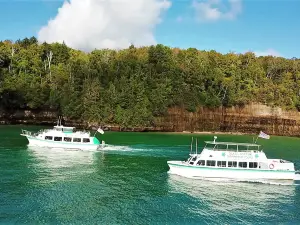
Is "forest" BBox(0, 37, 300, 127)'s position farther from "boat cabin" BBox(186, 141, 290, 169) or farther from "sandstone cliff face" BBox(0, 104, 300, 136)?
"boat cabin" BBox(186, 141, 290, 169)

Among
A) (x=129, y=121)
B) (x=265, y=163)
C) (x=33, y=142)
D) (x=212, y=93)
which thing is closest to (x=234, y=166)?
(x=265, y=163)

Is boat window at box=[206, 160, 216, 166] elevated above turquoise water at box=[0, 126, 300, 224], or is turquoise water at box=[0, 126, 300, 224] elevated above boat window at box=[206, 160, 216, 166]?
boat window at box=[206, 160, 216, 166]

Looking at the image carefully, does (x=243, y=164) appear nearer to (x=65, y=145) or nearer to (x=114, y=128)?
(x=65, y=145)

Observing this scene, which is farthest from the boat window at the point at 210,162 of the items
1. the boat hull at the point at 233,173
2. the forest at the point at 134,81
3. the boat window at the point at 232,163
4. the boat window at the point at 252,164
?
the forest at the point at 134,81

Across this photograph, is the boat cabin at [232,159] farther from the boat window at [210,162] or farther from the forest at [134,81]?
the forest at [134,81]

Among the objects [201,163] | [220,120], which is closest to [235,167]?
[201,163]

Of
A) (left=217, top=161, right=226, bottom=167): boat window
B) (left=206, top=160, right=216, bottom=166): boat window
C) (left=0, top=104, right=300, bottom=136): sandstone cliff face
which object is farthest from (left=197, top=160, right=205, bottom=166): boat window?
(left=0, top=104, right=300, bottom=136): sandstone cliff face

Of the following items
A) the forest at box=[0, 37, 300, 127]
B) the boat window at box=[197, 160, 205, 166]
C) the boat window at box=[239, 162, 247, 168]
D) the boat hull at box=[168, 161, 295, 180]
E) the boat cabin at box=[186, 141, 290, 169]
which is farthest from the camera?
the forest at box=[0, 37, 300, 127]

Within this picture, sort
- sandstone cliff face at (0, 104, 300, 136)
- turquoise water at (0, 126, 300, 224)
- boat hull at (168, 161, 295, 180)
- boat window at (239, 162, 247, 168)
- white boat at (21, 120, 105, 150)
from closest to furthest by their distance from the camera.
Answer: turquoise water at (0, 126, 300, 224) < boat hull at (168, 161, 295, 180) < boat window at (239, 162, 247, 168) < white boat at (21, 120, 105, 150) < sandstone cliff face at (0, 104, 300, 136)
